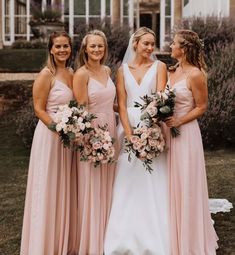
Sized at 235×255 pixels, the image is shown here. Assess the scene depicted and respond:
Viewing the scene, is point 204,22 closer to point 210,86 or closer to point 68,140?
point 210,86

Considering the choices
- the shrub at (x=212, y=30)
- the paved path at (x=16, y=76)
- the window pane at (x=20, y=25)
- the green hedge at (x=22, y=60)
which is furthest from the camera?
the window pane at (x=20, y=25)

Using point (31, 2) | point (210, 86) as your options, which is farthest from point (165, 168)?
point (31, 2)

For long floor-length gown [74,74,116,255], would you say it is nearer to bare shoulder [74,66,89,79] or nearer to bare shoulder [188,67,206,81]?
bare shoulder [74,66,89,79]

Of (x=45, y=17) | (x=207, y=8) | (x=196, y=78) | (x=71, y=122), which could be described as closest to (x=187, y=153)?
(x=196, y=78)

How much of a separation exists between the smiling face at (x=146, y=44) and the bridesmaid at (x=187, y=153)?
19 centimetres

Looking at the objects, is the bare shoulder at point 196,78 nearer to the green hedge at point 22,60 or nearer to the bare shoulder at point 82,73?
the bare shoulder at point 82,73

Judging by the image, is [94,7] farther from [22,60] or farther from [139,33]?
[139,33]

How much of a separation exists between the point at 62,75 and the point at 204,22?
10.5m

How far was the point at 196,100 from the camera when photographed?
474cm

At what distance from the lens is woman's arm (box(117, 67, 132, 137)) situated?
15.9ft

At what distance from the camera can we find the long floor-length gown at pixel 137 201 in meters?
4.80

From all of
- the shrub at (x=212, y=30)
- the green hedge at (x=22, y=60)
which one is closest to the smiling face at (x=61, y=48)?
the shrub at (x=212, y=30)

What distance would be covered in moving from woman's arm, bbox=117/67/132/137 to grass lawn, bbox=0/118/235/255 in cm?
146

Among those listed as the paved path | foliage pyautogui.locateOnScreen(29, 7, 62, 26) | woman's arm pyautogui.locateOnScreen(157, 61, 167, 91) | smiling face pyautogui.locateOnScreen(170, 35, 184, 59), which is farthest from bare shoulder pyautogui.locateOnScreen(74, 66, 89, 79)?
foliage pyautogui.locateOnScreen(29, 7, 62, 26)
